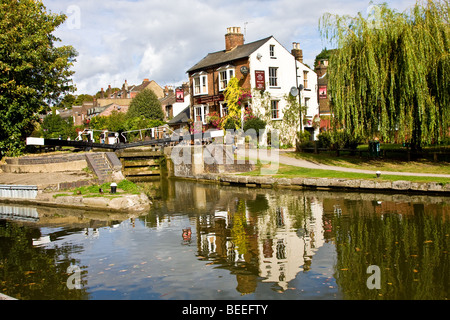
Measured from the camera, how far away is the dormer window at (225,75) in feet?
130

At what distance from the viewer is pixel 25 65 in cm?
2564

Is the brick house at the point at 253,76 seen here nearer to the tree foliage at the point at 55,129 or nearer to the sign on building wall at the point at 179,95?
the sign on building wall at the point at 179,95

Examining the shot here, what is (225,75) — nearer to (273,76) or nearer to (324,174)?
(273,76)

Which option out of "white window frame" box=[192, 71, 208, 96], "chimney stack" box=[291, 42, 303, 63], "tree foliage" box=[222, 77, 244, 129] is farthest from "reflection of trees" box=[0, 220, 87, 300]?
"chimney stack" box=[291, 42, 303, 63]

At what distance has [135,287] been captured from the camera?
27.3 feet

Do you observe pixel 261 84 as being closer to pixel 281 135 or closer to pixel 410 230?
pixel 281 135

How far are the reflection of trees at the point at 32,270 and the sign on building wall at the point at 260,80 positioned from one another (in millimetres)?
27641

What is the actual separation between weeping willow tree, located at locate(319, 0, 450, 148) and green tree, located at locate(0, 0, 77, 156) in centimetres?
1866

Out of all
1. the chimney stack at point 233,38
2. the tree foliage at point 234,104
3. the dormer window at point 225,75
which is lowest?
the tree foliage at point 234,104

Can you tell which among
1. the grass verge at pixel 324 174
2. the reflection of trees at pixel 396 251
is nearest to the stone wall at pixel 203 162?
the grass verge at pixel 324 174

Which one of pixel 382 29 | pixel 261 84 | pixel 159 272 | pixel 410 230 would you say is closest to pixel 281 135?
pixel 261 84

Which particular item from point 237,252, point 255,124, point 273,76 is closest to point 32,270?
point 237,252

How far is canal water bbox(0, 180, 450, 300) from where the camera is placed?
8.10 metres
